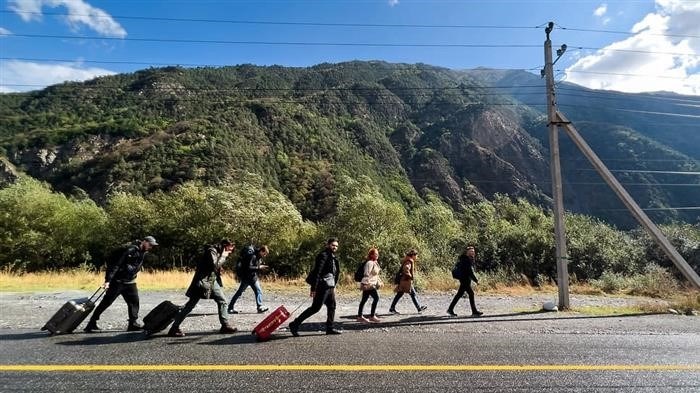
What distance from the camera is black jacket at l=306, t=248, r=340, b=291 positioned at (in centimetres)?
802

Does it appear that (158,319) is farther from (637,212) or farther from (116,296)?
(637,212)

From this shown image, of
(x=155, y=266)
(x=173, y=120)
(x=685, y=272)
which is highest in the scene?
(x=173, y=120)

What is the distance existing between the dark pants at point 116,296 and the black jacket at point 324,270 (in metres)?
3.33

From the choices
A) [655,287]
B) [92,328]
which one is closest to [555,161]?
[655,287]

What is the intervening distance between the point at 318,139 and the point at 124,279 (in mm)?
102487

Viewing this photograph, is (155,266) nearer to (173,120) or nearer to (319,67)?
(173,120)

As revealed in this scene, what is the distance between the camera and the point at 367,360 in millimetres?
5984

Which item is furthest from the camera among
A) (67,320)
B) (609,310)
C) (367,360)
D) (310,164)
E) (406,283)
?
(310,164)

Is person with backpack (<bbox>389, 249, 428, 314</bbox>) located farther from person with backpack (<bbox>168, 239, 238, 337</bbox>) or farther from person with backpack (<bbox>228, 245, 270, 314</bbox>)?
person with backpack (<bbox>168, 239, 238, 337</bbox>)

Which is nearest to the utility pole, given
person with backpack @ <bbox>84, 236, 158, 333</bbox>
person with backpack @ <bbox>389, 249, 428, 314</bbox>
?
person with backpack @ <bbox>389, 249, 428, 314</bbox>

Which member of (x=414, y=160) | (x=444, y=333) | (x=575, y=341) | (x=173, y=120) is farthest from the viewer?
(x=414, y=160)

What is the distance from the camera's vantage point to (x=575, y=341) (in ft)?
24.3

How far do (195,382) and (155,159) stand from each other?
79241 mm

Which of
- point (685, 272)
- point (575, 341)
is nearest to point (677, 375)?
point (575, 341)
